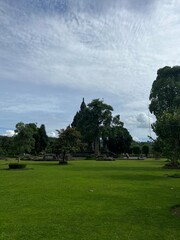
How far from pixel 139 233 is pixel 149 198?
5.36 metres

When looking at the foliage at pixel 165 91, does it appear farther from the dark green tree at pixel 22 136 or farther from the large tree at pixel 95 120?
the large tree at pixel 95 120

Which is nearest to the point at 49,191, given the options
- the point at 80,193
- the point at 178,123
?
the point at 80,193

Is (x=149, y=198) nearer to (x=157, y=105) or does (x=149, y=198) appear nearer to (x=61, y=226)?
(x=61, y=226)

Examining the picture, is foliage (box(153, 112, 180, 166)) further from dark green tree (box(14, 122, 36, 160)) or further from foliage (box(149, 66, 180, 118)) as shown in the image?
dark green tree (box(14, 122, 36, 160))

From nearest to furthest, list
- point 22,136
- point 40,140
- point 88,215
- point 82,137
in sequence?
1. point 88,215
2. point 22,136
3. point 82,137
4. point 40,140

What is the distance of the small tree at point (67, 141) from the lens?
4778 cm

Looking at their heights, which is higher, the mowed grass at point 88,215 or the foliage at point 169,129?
the foliage at point 169,129

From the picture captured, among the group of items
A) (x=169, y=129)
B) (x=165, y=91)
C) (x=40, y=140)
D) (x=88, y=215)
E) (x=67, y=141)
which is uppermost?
(x=165, y=91)

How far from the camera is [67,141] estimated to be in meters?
48.3

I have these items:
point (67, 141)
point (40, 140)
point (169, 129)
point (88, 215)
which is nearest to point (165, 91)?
point (67, 141)

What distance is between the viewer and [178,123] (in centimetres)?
2847

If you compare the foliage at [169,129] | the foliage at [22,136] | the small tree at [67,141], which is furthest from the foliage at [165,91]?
the foliage at [22,136]

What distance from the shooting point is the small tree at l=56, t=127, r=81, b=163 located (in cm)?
4778

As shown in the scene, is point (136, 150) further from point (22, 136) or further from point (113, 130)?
point (22, 136)
